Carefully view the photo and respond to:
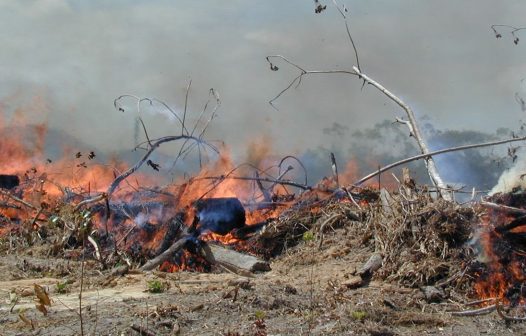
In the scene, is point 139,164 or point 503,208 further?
point 139,164

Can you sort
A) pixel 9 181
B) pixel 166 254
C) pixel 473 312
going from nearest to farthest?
pixel 473 312 < pixel 166 254 < pixel 9 181

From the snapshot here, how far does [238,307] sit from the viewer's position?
607 cm

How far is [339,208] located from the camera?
32.7 feet

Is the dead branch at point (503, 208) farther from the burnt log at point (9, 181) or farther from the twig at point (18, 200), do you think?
the burnt log at point (9, 181)

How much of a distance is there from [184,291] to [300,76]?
18.6 feet

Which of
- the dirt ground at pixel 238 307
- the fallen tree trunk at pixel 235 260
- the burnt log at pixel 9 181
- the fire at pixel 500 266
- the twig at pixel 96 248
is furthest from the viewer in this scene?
the burnt log at pixel 9 181

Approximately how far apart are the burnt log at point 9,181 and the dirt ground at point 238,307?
511 cm

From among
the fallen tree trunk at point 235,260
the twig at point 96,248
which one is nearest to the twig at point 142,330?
the fallen tree trunk at point 235,260

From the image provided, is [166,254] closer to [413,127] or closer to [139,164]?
[139,164]

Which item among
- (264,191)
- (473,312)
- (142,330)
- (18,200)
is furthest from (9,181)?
(473,312)

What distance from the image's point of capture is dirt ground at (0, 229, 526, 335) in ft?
18.2

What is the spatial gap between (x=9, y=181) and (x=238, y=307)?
9.06 metres

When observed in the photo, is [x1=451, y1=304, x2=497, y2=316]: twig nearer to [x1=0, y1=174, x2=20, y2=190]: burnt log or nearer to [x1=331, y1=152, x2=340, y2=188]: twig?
[x1=331, y1=152, x2=340, y2=188]: twig

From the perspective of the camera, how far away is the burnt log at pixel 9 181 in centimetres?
1316
